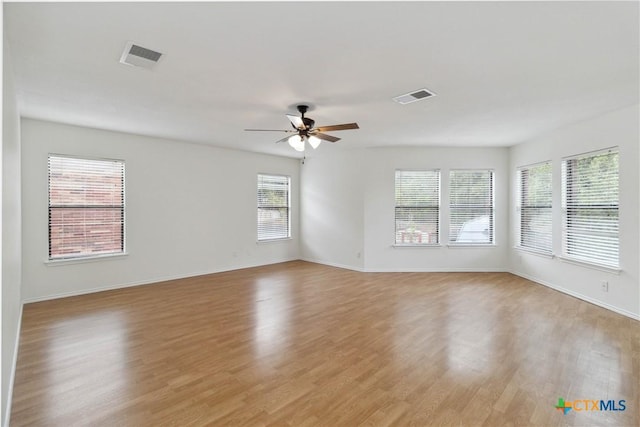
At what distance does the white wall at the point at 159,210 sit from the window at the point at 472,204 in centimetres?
388

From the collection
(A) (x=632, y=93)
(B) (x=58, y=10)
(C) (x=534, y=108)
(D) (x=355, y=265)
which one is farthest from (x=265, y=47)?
(D) (x=355, y=265)

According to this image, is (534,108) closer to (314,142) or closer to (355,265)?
(314,142)

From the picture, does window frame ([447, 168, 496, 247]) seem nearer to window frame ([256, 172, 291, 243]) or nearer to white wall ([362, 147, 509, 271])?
white wall ([362, 147, 509, 271])

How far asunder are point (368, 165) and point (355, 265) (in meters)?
2.17

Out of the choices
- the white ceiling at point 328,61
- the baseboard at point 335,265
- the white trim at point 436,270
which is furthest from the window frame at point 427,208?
the white ceiling at point 328,61

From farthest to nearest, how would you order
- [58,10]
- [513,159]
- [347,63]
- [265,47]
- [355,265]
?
[355,265] → [513,159] → [347,63] → [265,47] → [58,10]

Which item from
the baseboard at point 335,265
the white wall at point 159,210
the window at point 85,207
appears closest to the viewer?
the white wall at point 159,210

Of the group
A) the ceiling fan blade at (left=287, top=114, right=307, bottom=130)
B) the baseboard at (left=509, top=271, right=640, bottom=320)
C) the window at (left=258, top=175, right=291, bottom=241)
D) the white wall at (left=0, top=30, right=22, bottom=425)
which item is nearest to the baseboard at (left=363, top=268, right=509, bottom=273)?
the baseboard at (left=509, top=271, right=640, bottom=320)

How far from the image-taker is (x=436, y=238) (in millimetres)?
6520

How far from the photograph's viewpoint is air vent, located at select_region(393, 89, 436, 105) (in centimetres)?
333

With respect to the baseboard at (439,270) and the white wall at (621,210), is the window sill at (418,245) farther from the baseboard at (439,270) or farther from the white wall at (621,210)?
the white wall at (621,210)

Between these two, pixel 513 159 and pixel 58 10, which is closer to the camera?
pixel 58 10

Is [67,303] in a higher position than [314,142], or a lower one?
lower

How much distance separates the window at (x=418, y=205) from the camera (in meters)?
6.52
